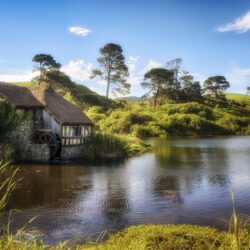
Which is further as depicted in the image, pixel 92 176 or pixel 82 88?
pixel 82 88

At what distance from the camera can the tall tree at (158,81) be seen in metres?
86.7

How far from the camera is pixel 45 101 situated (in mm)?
34719

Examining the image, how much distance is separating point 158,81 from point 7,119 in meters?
61.5

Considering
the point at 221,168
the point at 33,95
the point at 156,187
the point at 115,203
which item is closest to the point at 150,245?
the point at 115,203

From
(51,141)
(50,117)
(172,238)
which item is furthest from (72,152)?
(172,238)

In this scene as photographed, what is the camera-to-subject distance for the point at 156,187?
21.8 meters

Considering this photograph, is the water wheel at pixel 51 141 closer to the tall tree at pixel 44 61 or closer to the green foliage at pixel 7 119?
the green foliage at pixel 7 119

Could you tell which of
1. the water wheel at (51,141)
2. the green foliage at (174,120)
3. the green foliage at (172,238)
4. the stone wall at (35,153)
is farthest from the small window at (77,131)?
the green foliage at (172,238)

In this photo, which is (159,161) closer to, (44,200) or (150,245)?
(44,200)

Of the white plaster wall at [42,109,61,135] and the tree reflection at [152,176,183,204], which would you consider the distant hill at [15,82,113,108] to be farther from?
the tree reflection at [152,176,183,204]

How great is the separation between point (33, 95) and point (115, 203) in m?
21.3

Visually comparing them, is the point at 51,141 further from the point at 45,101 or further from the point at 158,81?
the point at 158,81

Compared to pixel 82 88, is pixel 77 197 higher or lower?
→ lower

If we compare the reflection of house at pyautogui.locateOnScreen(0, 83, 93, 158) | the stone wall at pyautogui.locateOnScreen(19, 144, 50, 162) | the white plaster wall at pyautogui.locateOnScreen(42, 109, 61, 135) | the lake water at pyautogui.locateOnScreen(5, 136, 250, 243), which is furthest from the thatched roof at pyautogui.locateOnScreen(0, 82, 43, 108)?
the lake water at pyautogui.locateOnScreen(5, 136, 250, 243)
